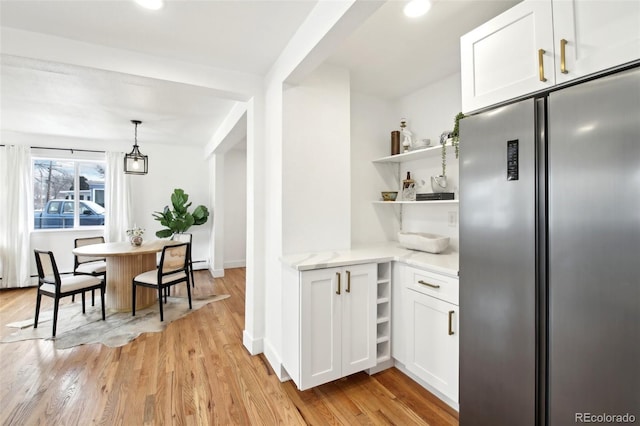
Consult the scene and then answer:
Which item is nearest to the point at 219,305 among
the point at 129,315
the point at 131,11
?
the point at 129,315

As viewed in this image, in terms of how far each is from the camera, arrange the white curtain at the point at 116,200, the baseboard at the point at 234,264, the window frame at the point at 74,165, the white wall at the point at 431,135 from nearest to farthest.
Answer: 1. the white wall at the point at 431,135
2. the window frame at the point at 74,165
3. the white curtain at the point at 116,200
4. the baseboard at the point at 234,264

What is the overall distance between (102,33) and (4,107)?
2689 mm

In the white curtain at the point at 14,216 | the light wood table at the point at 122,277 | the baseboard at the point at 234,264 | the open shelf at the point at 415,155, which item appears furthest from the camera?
the baseboard at the point at 234,264

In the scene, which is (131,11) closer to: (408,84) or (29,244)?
(408,84)

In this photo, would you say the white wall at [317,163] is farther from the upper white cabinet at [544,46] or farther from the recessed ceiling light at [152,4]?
the upper white cabinet at [544,46]

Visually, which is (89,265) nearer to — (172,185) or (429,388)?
(172,185)

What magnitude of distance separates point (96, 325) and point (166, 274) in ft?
2.80

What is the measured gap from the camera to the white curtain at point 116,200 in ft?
16.8

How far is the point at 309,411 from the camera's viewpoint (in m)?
1.85

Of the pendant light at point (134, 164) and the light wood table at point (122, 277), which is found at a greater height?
the pendant light at point (134, 164)

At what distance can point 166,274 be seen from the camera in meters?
3.40

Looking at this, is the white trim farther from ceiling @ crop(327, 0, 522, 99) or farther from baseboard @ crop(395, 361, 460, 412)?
ceiling @ crop(327, 0, 522, 99)

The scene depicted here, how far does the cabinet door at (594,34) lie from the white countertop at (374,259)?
115cm

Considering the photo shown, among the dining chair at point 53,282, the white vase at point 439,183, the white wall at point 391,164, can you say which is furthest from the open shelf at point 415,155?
the dining chair at point 53,282
